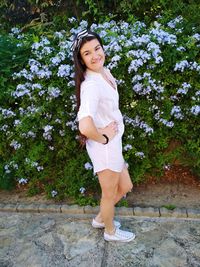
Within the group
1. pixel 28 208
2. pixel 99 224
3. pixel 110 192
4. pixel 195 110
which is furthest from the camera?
pixel 28 208

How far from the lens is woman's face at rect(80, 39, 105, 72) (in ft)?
8.34

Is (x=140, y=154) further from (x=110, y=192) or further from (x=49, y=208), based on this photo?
(x=49, y=208)

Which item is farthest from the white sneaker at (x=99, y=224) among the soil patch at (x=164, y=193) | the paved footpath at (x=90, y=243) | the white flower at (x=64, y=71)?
the white flower at (x=64, y=71)

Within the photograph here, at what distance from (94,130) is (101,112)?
0.68 ft

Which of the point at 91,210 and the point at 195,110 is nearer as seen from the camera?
the point at 195,110

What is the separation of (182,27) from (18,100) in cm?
181

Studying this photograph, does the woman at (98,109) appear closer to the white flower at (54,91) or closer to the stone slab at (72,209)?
the stone slab at (72,209)

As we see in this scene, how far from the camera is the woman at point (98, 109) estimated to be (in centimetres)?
248

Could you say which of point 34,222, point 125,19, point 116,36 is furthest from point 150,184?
point 125,19

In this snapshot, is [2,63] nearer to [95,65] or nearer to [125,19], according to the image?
[95,65]

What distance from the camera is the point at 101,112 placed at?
8.68 ft

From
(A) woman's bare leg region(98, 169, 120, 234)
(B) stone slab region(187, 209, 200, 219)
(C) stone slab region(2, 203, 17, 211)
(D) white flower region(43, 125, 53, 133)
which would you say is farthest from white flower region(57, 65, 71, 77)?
(B) stone slab region(187, 209, 200, 219)

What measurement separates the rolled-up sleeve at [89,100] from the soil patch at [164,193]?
153 centimetres

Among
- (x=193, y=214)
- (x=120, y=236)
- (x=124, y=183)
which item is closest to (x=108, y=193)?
(x=124, y=183)
